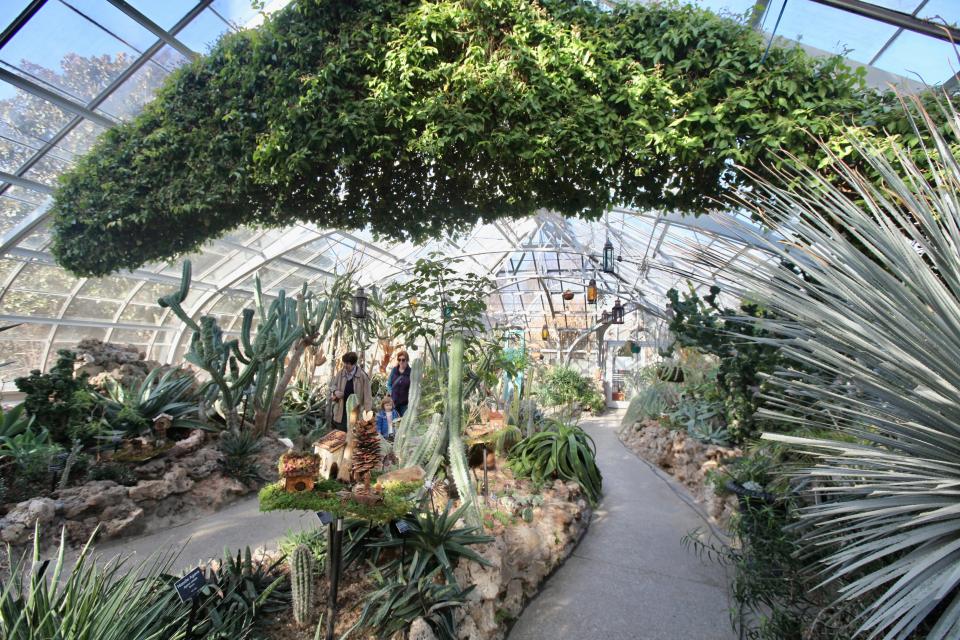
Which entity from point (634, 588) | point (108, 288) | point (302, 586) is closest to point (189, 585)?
point (302, 586)

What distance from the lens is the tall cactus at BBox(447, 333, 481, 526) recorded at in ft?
11.1

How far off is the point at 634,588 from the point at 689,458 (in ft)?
11.2

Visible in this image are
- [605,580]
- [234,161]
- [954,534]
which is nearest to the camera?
[954,534]

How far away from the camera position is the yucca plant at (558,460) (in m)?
5.25

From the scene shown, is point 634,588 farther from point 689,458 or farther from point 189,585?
point 689,458

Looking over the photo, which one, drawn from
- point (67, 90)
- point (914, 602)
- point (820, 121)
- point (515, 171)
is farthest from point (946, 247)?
point (67, 90)

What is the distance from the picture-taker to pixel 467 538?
2.98 m

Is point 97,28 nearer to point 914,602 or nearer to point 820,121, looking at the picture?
point 820,121

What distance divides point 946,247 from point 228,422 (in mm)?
5759

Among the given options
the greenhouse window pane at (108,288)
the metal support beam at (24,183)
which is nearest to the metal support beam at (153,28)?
the metal support beam at (24,183)

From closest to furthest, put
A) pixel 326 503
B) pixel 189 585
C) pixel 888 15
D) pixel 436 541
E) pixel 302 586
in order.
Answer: pixel 189 585 → pixel 326 503 → pixel 302 586 → pixel 436 541 → pixel 888 15

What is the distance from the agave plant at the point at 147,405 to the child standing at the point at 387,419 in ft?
6.27

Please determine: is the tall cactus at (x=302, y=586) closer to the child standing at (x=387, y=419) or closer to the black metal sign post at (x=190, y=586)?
the black metal sign post at (x=190, y=586)

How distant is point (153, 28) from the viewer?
16.4 feet
